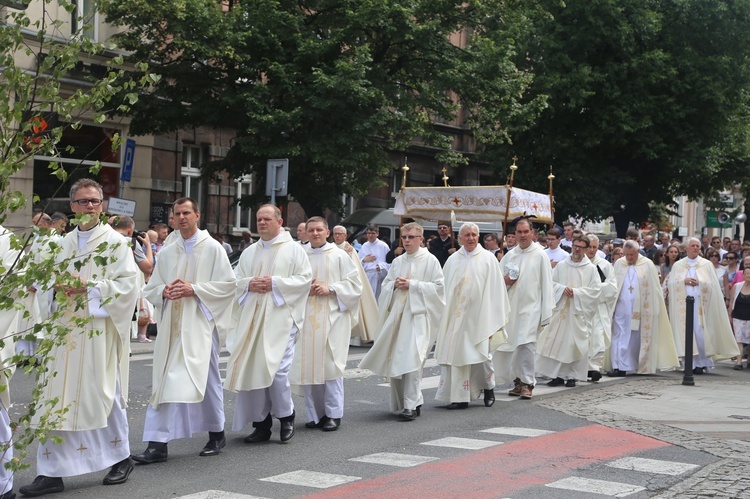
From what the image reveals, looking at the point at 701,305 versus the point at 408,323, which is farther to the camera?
the point at 701,305

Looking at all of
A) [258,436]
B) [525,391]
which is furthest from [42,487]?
[525,391]

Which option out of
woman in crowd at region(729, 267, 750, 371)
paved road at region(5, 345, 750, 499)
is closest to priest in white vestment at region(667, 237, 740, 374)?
woman in crowd at region(729, 267, 750, 371)

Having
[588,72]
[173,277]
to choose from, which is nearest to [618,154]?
[588,72]

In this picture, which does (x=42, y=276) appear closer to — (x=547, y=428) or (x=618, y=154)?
(x=547, y=428)

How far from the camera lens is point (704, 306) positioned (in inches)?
660

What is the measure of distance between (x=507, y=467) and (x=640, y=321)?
7.89m

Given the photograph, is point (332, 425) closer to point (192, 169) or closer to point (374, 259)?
point (374, 259)

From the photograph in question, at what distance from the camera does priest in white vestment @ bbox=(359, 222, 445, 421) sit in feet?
33.6

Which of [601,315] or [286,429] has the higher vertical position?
[601,315]

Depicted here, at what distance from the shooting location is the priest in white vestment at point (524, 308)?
39.0ft

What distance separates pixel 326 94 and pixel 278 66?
1166 mm

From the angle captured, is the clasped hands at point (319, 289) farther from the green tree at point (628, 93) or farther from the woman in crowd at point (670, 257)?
the green tree at point (628, 93)

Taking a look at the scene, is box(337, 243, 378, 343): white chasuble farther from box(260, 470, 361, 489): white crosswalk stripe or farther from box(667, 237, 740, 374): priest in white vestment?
box(667, 237, 740, 374): priest in white vestment

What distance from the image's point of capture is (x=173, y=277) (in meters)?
8.19
